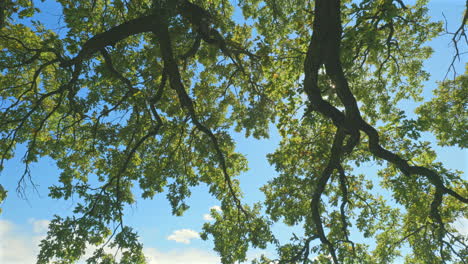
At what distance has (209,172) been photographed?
886 centimetres

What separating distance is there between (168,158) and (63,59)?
Result: 3.88m

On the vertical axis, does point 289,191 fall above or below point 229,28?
below

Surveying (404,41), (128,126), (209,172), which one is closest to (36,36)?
(128,126)

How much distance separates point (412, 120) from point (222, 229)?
20.3 feet

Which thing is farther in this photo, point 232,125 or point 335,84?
point 232,125

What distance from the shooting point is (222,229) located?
870 centimetres

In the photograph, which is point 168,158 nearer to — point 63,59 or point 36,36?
point 63,59

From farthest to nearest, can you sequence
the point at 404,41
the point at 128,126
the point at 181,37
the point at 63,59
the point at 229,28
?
the point at 404,41, the point at 128,126, the point at 229,28, the point at 181,37, the point at 63,59

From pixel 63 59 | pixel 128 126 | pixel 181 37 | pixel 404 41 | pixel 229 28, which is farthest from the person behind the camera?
pixel 404 41

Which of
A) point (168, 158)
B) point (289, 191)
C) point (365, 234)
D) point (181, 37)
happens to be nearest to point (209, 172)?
point (168, 158)

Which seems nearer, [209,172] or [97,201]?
[97,201]

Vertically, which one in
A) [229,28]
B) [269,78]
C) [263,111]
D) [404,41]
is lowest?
[263,111]

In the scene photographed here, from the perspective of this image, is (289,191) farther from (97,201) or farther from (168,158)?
(97,201)

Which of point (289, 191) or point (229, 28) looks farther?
point (289, 191)
